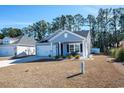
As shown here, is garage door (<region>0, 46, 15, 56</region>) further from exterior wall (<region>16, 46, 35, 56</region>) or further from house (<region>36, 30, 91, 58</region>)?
house (<region>36, 30, 91, 58</region>)

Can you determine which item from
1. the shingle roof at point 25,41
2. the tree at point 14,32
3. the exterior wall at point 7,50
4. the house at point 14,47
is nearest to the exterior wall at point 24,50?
the house at point 14,47

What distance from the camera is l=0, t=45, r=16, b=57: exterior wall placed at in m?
42.6

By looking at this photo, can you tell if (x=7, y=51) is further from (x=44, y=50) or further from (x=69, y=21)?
(x=69, y=21)

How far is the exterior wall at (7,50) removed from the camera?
42.6 metres

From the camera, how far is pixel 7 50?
142 feet

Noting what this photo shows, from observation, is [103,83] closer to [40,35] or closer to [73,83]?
[73,83]

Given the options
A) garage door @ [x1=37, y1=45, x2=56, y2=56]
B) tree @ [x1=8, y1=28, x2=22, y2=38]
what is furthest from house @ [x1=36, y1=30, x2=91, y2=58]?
tree @ [x1=8, y1=28, x2=22, y2=38]

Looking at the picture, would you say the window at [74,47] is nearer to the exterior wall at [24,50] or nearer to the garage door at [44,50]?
the garage door at [44,50]

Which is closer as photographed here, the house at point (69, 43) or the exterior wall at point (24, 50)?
the house at point (69, 43)

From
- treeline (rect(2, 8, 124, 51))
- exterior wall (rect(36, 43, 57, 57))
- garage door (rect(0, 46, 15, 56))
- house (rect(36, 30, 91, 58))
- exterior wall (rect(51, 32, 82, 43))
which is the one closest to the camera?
house (rect(36, 30, 91, 58))

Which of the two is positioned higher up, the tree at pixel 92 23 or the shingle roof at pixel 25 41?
the tree at pixel 92 23

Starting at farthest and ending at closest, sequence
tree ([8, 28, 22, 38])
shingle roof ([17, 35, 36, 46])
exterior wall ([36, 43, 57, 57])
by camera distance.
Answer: tree ([8, 28, 22, 38]) < shingle roof ([17, 35, 36, 46]) < exterior wall ([36, 43, 57, 57])

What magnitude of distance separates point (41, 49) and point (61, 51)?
18.9ft
